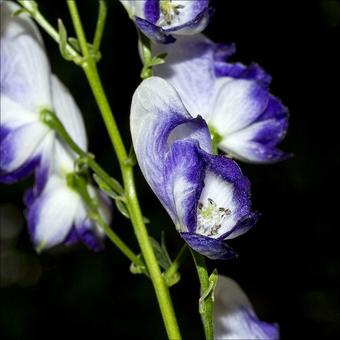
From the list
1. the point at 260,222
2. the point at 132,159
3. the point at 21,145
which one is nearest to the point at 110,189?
the point at 132,159

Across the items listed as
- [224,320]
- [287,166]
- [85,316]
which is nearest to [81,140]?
[224,320]

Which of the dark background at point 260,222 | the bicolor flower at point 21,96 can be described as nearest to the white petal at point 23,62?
the bicolor flower at point 21,96

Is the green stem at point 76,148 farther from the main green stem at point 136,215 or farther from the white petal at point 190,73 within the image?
the white petal at point 190,73

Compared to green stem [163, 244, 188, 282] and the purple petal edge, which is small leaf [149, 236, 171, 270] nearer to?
green stem [163, 244, 188, 282]

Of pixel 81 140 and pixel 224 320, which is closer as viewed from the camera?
pixel 224 320

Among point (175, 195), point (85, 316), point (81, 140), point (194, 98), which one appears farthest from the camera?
point (85, 316)

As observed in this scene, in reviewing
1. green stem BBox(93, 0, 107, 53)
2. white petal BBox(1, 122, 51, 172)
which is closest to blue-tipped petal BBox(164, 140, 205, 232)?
green stem BBox(93, 0, 107, 53)

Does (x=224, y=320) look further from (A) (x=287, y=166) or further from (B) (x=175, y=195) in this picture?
(A) (x=287, y=166)
